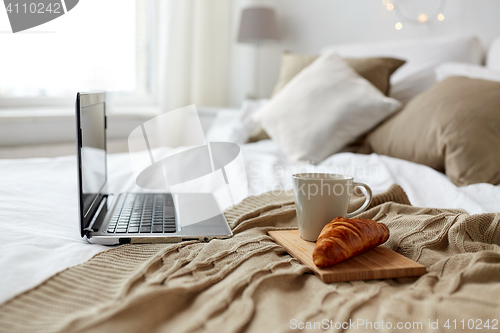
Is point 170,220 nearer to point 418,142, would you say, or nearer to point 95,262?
point 95,262

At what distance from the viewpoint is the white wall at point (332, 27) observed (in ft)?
5.90

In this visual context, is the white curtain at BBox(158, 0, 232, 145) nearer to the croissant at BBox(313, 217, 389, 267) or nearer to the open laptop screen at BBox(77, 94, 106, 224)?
the open laptop screen at BBox(77, 94, 106, 224)

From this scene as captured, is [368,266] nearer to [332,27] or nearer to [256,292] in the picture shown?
[256,292]

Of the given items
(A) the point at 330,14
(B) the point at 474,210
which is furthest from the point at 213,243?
(A) the point at 330,14

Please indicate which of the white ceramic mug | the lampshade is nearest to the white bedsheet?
the white ceramic mug

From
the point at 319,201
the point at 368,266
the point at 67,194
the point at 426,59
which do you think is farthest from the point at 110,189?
the point at 426,59

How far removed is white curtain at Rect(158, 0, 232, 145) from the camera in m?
2.69

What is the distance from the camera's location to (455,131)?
111cm

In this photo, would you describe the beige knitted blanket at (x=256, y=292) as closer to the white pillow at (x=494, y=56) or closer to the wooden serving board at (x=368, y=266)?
the wooden serving board at (x=368, y=266)

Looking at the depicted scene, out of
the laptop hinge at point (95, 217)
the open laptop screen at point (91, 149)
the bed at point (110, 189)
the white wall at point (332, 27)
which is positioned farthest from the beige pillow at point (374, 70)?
the laptop hinge at point (95, 217)

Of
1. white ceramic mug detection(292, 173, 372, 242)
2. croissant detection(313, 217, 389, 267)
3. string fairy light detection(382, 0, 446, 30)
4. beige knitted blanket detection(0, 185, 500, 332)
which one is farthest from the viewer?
string fairy light detection(382, 0, 446, 30)

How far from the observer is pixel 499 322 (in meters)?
0.42

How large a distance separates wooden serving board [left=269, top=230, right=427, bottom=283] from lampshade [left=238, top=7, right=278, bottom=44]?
2240 mm

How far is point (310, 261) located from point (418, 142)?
0.82 metres
